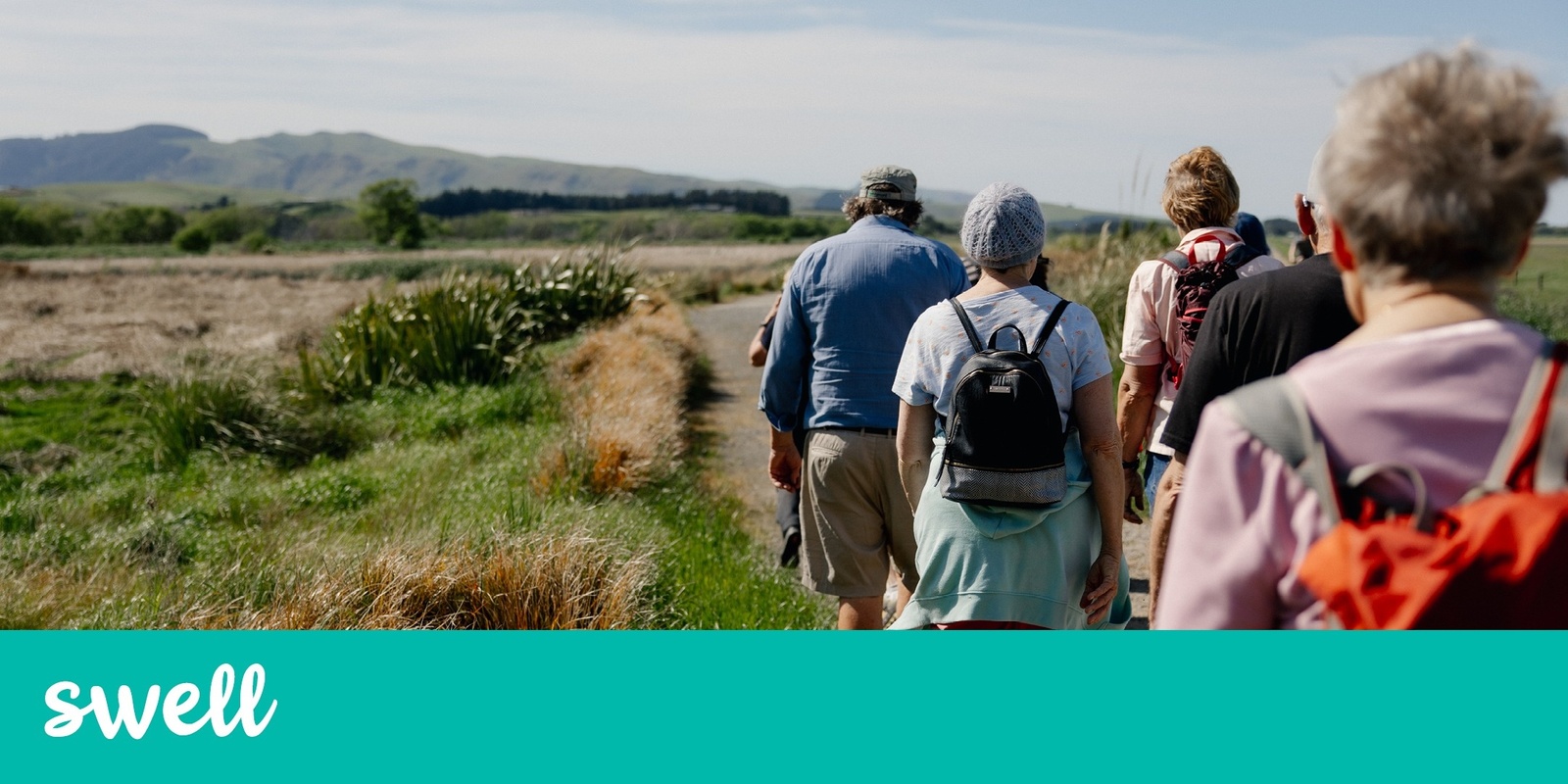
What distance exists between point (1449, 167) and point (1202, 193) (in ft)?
8.54

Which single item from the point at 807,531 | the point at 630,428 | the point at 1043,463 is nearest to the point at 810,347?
the point at 807,531

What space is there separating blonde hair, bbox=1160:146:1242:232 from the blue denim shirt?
721mm

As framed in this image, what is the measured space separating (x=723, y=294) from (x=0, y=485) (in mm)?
19566

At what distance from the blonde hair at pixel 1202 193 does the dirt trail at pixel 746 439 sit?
2.11 metres

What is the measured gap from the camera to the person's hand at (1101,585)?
3193 mm

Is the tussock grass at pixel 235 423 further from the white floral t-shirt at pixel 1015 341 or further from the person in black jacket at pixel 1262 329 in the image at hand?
the person in black jacket at pixel 1262 329

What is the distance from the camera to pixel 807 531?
4270 mm

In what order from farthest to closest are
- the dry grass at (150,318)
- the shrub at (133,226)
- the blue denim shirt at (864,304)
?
the shrub at (133,226), the dry grass at (150,318), the blue denim shirt at (864,304)

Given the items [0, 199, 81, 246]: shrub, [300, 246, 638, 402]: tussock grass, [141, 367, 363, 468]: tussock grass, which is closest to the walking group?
[141, 367, 363, 468]: tussock grass

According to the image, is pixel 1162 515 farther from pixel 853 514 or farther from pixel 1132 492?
pixel 853 514

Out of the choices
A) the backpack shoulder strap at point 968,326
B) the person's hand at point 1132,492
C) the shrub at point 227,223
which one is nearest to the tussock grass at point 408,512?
the person's hand at point 1132,492

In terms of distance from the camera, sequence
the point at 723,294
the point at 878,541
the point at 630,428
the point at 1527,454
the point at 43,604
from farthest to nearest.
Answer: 1. the point at 723,294
2. the point at 630,428
3. the point at 43,604
4. the point at 878,541
5. the point at 1527,454

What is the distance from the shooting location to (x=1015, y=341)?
10.1 feet

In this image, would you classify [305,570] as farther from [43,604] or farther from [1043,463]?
[1043,463]
